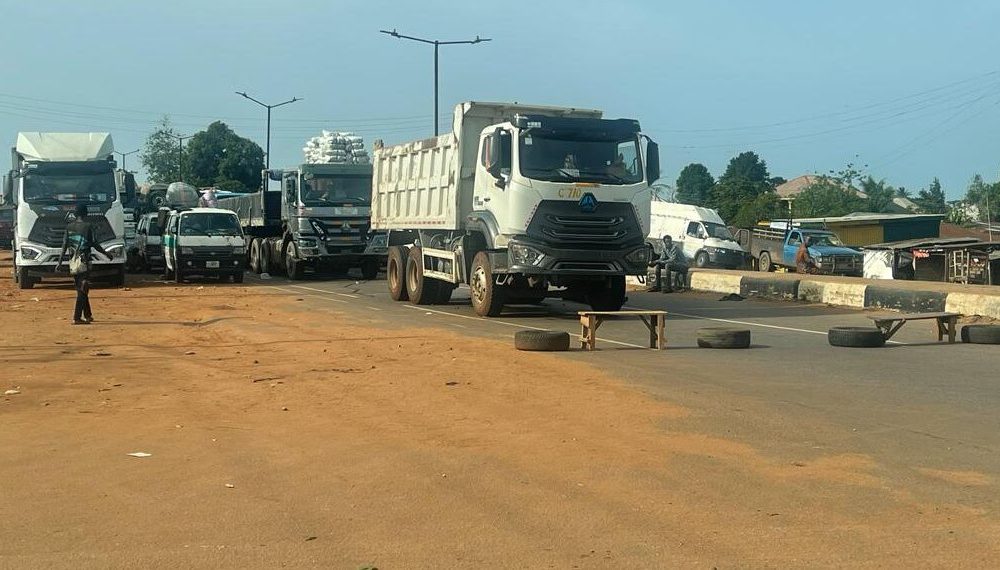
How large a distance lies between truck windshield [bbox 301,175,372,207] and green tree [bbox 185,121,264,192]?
6720cm

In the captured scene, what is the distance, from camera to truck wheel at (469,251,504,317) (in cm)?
1761

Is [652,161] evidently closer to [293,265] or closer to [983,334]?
[983,334]

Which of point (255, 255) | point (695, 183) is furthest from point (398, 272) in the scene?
point (695, 183)


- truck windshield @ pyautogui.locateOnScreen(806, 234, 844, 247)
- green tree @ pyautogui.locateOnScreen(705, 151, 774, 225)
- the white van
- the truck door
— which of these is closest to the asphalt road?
the white van

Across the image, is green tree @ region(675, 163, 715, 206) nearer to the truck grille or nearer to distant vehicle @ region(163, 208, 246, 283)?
distant vehicle @ region(163, 208, 246, 283)

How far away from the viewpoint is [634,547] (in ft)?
16.8

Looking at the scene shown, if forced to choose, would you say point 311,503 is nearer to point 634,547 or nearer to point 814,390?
point 634,547

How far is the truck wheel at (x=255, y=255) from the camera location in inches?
1407

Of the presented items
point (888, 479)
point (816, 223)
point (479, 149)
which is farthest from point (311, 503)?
point (816, 223)

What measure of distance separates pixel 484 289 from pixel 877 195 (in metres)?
90.8

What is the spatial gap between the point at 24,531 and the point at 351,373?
5.74 meters

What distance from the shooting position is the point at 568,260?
55.3 feet

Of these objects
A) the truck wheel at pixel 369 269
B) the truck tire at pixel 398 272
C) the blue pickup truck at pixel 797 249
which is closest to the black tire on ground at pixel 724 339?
the truck tire at pixel 398 272

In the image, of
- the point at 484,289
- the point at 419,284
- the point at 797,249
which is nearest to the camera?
the point at 484,289
